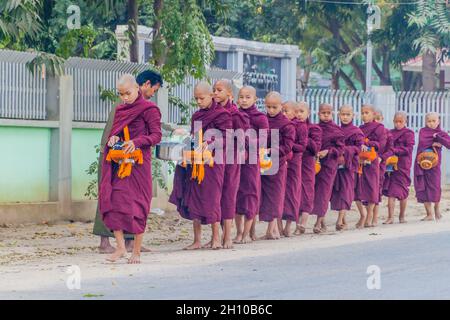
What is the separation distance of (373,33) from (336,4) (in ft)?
4.24

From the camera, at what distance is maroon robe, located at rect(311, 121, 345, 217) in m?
17.8

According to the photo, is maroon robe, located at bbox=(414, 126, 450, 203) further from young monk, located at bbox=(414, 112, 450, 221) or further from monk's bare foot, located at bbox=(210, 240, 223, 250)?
monk's bare foot, located at bbox=(210, 240, 223, 250)

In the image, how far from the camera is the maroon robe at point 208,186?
1438 centimetres

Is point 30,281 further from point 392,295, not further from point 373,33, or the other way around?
point 373,33

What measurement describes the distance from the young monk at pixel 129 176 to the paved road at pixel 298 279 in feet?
2.80

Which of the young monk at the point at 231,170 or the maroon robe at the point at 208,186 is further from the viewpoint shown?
the young monk at the point at 231,170

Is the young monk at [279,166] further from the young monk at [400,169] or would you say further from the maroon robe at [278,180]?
the young monk at [400,169]

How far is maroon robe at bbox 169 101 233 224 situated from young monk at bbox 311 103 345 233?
342 cm

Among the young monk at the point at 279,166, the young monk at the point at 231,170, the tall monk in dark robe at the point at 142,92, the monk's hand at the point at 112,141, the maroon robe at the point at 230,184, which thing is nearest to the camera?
the monk's hand at the point at 112,141

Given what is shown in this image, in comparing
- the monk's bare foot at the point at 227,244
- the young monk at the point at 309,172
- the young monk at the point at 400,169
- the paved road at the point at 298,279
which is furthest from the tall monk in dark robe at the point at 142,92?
the young monk at the point at 400,169

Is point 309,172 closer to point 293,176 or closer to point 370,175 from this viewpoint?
point 293,176

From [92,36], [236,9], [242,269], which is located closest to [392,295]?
[242,269]

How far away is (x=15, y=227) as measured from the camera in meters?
16.7

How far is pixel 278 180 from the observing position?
16281mm
